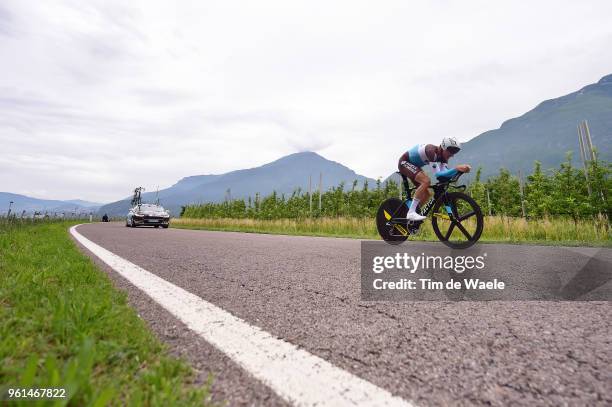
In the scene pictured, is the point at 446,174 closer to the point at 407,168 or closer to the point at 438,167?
the point at 438,167

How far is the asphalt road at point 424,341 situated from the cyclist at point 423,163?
104 inches

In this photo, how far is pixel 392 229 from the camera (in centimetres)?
603

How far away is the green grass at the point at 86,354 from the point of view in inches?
43.3

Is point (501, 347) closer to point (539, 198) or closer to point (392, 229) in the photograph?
point (392, 229)

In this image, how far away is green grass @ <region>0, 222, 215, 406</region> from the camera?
3.60 feet

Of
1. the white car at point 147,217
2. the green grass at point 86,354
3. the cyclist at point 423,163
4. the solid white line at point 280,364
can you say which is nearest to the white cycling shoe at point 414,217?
the cyclist at point 423,163

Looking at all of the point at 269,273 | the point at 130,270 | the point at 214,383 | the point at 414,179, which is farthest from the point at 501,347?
the point at 414,179

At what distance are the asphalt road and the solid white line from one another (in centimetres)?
5

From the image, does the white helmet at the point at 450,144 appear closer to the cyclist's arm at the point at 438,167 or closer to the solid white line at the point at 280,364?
the cyclist's arm at the point at 438,167

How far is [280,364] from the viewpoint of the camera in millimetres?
1455

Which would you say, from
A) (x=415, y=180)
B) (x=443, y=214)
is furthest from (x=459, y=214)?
(x=415, y=180)

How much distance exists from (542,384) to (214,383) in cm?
120

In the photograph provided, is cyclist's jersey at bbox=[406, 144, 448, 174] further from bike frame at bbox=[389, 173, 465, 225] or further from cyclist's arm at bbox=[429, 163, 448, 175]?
bike frame at bbox=[389, 173, 465, 225]

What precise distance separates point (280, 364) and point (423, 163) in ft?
14.9
